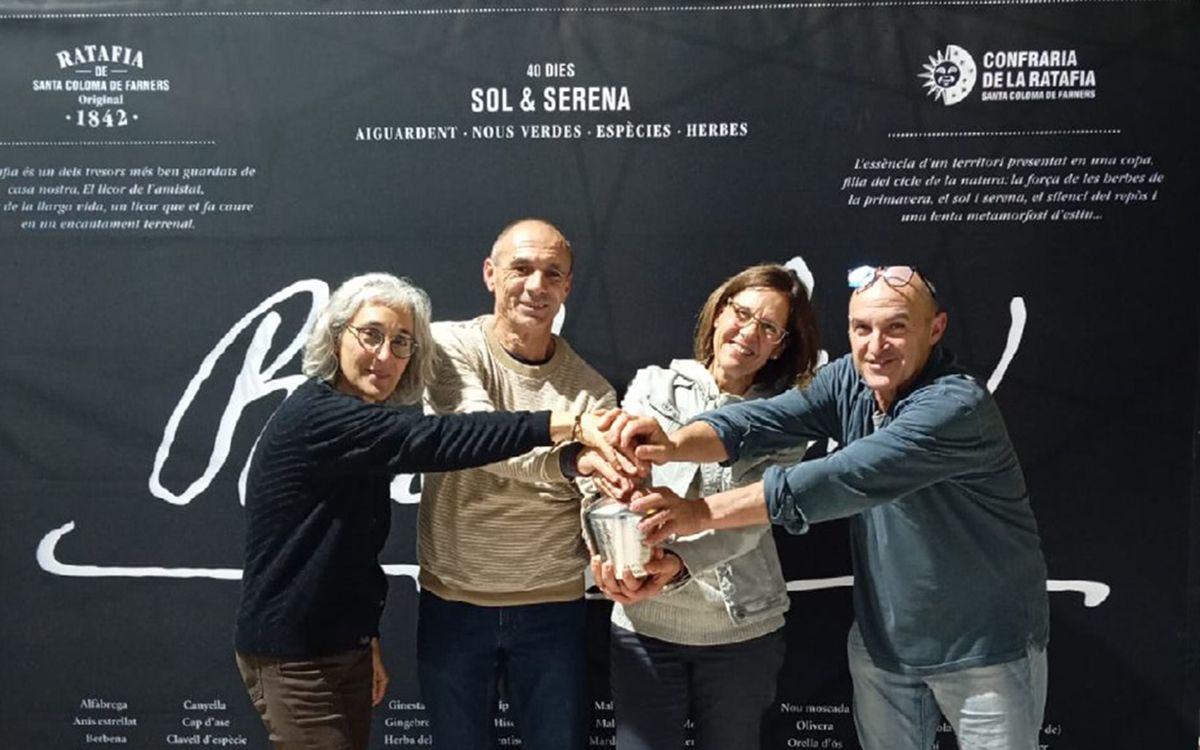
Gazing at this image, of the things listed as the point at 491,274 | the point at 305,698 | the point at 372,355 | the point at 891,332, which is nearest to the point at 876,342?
the point at 891,332

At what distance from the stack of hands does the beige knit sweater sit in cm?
14

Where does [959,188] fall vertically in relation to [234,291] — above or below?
above

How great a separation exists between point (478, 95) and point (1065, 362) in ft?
4.95

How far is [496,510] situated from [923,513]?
A: 31.6 inches

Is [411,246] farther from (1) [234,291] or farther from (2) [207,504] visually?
(2) [207,504]

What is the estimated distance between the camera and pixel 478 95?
7.91 ft

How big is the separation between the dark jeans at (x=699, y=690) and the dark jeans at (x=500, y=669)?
140 mm

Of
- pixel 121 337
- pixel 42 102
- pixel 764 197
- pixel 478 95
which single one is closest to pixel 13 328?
pixel 121 337

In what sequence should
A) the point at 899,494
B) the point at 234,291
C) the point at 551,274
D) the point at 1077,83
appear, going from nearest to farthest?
the point at 899,494
the point at 551,274
the point at 1077,83
the point at 234,291

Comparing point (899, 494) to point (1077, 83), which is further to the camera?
point (1077, 83)

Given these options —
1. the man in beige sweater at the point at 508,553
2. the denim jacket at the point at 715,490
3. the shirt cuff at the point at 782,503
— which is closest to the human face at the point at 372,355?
the man in beige sweater at the point at 508,553

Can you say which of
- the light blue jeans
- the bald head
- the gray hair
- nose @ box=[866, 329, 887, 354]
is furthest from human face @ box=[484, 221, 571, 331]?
the light blue jeans

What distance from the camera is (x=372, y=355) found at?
1842mm

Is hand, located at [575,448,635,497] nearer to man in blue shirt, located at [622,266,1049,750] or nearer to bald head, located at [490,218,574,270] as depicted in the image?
man in blue shirt, located at [622,266,1049,750]
